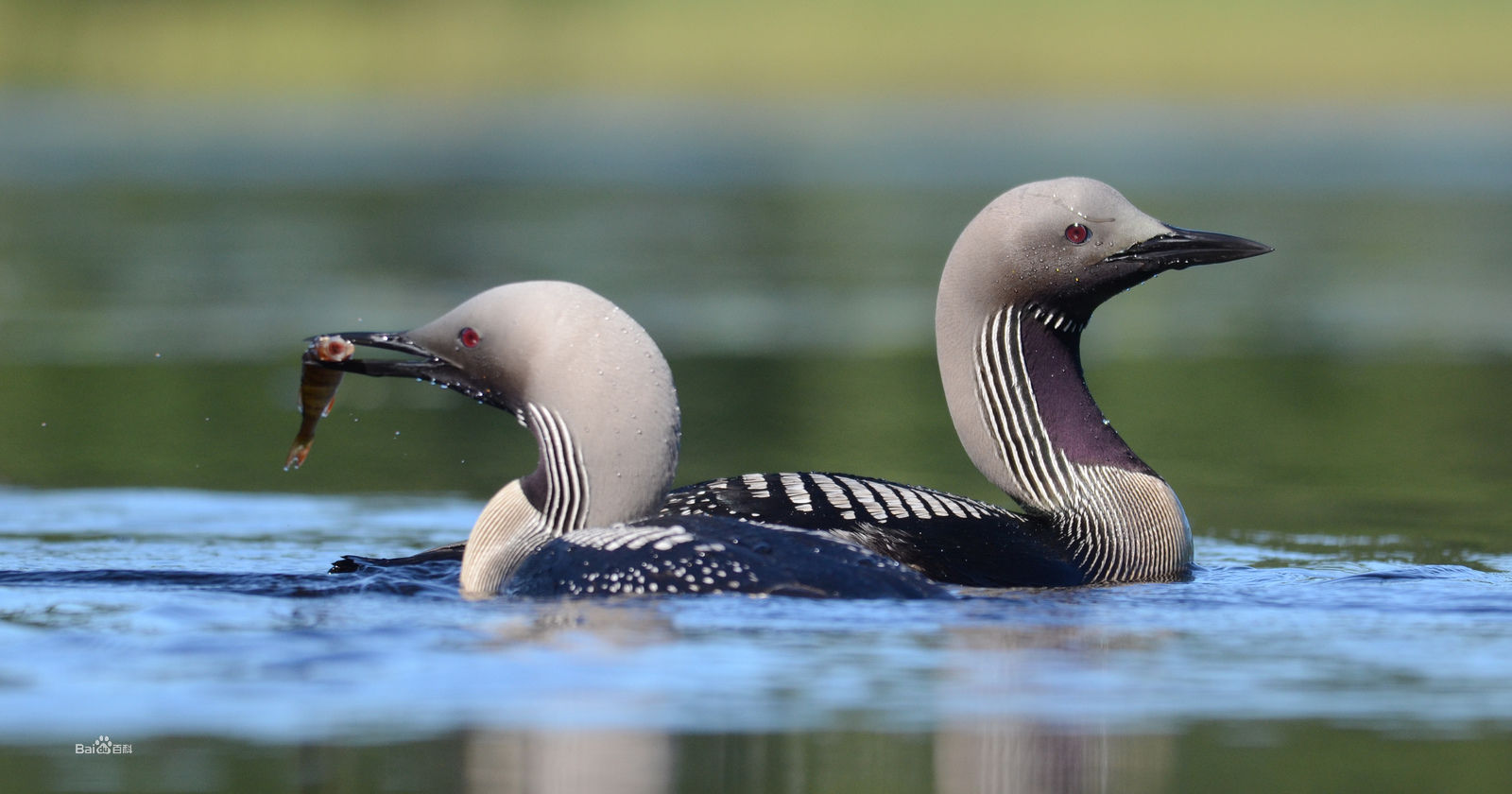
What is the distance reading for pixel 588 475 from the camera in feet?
18.7

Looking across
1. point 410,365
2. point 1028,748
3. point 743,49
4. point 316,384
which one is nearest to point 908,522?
point 410,365

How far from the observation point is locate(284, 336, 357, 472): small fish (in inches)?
229

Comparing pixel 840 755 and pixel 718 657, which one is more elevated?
pixel 718 657

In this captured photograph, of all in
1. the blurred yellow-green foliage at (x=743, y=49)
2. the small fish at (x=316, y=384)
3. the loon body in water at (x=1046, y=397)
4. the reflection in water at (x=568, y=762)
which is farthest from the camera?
the blurred yellow-green foliage at (x=743, y=49)

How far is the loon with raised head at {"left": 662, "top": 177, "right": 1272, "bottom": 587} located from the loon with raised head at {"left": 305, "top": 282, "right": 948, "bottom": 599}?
467 mm

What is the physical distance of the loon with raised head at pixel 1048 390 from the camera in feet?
20.4

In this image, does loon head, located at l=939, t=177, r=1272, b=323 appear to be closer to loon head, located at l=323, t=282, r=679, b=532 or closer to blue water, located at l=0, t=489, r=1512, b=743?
blue water, located at l=0, t=489, r=1512, b=743

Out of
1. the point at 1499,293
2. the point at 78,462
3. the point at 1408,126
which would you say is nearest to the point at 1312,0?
the point at 1408,126

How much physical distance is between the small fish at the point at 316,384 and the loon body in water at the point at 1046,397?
41cm

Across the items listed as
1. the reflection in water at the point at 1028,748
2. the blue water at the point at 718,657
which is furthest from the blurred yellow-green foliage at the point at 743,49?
the reflection in water at the point at 1028,748

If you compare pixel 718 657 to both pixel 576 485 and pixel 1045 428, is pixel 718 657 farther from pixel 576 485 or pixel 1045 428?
pixel 1045 428

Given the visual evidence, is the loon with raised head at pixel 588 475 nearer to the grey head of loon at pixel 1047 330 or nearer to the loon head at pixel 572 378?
the loon head at pixel 572 378

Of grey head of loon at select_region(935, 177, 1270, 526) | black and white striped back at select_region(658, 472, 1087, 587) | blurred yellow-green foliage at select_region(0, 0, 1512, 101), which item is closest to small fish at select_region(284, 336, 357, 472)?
black and white striped back at select_region(658, 472, 1087, 587)

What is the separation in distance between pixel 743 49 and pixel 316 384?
124ft
